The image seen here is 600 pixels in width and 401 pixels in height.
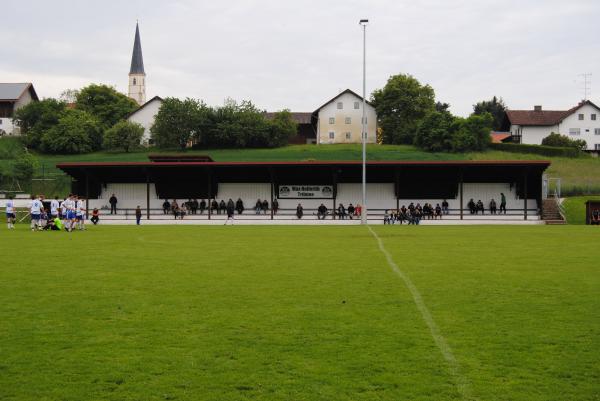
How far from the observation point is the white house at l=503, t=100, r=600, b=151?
89.0 metres

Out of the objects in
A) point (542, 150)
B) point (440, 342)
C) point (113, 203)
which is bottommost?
point (440, 342)

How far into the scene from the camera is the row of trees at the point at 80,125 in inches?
3214

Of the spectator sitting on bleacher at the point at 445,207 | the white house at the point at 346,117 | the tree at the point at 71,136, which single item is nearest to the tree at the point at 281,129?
the white house at the point at 346,117

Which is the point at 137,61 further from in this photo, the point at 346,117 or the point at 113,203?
the point at 113,203

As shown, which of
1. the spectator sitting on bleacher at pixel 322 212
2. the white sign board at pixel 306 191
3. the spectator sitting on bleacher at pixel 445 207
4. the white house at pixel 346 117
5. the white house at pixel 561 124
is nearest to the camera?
the spectator sitting on bleacher at pixel 322 212

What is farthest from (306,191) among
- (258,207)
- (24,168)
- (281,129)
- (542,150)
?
(281,129)

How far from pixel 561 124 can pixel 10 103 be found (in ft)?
268

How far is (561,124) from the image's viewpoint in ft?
294

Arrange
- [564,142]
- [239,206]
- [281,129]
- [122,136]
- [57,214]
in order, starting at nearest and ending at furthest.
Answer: [57,214] → [239,206] → [564,142] → [122,136] → [281,129]

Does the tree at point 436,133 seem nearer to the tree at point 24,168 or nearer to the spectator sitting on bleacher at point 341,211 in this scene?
the spectator sitting on bleacher at point 341,211

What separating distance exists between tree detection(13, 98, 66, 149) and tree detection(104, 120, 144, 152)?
31.8 feet

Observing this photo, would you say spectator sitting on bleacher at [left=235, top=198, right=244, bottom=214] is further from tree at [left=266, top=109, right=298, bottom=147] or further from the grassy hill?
tree at [left=266, top=109, right=298, bottom=147]

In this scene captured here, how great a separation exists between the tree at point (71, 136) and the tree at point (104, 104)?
38.2 ft

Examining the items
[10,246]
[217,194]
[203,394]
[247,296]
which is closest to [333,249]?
[247,296]
